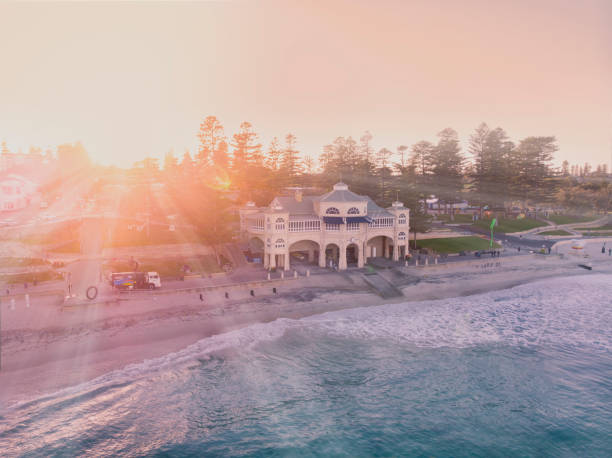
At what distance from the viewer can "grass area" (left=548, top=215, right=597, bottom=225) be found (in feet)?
266

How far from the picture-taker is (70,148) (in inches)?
3782

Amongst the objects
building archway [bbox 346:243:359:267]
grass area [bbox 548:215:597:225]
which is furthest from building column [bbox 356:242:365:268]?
grass area [bbox 548:215:597:225]

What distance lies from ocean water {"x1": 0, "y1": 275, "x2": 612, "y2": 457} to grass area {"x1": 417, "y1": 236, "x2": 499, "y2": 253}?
936 inches

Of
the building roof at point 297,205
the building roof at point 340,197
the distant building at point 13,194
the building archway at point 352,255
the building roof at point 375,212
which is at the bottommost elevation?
the building archway at point 352,255

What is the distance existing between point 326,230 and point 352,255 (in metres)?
6.76

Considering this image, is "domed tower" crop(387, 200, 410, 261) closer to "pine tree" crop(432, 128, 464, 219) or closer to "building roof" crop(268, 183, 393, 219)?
"building roof" crop(268, 183, 393, 219)

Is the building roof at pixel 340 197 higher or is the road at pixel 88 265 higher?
the building roof at pixel 340 197

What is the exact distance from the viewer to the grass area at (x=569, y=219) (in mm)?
81169

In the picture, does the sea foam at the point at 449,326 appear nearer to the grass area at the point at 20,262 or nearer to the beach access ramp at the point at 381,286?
the beach access ramp at the point at 381,286

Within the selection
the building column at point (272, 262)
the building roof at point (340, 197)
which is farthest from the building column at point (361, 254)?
the building column at point (272, 262)

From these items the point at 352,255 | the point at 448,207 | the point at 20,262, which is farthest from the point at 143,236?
the point at 448,207

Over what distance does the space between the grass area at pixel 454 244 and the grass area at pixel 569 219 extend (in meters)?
32.7

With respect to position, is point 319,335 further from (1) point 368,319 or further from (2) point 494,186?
(2) point 494,186

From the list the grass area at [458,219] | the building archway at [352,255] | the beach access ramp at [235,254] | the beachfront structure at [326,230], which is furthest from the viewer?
the grass area at [458,219]
